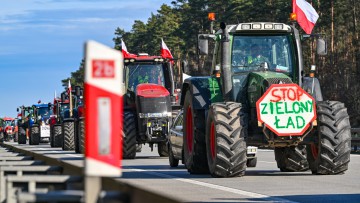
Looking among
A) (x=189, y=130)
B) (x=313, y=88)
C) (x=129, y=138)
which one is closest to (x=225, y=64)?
(x=313, y=88)

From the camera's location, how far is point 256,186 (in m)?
16.5

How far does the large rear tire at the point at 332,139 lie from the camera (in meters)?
Result: 18.3

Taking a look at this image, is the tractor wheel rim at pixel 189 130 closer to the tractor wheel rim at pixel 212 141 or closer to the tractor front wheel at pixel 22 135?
the tractor wheel rim at pixel 212 141

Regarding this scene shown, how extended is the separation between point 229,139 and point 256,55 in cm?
253

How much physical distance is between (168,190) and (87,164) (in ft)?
32.1

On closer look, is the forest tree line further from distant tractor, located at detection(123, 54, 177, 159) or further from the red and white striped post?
the red and white striped post

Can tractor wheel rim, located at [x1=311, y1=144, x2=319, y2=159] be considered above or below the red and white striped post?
below

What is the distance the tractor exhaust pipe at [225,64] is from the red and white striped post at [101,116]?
13.3 metres

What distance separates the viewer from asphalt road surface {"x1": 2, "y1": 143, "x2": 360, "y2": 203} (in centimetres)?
1402

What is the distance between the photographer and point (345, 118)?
1845 cm

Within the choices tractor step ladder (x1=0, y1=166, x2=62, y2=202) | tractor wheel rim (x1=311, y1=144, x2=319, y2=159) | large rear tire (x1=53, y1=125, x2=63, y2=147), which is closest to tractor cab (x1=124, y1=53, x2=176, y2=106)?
tractor wheel rim (x1=311, y1=144, x2=319, y2=159)

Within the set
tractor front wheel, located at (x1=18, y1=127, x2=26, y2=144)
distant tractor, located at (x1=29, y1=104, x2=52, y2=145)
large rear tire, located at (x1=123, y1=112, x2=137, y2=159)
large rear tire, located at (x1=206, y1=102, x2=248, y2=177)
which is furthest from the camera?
tractor front wheel, located at (x1=18, y1=127, x2=26, y2=144)

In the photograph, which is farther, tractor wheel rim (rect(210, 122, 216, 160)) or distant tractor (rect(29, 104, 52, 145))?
distant tractor (rect(29, 104, 52, 145))

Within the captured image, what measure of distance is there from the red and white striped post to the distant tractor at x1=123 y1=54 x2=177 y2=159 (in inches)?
886
